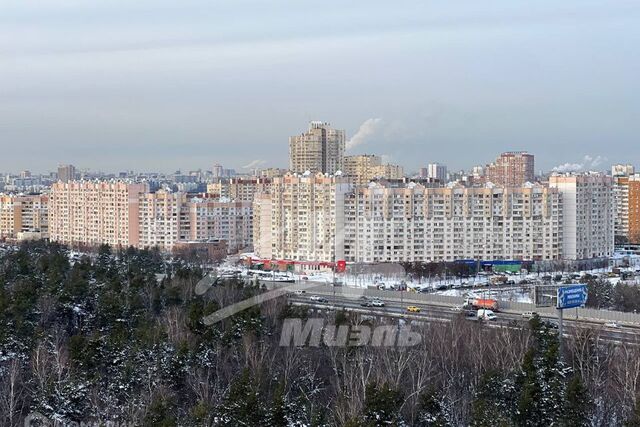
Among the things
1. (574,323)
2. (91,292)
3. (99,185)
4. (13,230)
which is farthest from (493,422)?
(13,230)

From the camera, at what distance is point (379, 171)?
4153 cm

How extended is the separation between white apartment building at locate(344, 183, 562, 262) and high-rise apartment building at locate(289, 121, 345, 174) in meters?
15.1

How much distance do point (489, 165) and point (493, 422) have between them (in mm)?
34518

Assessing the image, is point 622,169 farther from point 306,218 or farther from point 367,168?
point 306,218

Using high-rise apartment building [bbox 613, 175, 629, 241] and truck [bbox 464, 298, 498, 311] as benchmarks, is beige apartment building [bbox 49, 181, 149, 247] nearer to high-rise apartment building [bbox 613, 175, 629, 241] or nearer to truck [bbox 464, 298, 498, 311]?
truck [bbox 464, 298, 498, 311]

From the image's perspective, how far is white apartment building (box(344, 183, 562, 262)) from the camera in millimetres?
23344

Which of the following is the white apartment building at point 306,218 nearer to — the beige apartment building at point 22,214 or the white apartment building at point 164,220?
the white apartment building at point 164,220

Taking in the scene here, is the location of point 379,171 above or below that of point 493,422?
above

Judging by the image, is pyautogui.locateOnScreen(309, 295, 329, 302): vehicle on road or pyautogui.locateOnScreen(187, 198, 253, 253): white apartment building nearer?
pyautogui.locateOnScreen(309, 295, 329, 302): vehicle on road

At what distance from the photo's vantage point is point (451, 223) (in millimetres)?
23719

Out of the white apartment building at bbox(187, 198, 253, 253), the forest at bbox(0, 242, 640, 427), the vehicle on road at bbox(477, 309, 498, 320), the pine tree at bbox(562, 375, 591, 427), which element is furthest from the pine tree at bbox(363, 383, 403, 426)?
the white apartment building at bbox(187, 198, 253, 253)

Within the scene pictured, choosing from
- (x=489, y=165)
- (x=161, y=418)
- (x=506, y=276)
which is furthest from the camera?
(x=489, y=165)

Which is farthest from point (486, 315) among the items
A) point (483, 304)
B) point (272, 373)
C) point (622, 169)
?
point (622, 169)

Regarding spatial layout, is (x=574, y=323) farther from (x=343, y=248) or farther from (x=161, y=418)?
(x=343, y=248)
